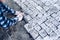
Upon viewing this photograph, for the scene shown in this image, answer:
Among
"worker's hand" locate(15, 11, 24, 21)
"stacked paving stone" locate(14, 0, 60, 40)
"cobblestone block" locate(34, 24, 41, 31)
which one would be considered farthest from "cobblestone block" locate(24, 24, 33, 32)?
"worker's hand" locate(15, 11, 24, 21)

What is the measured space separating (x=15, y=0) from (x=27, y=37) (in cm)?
153

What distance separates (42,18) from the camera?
154 inches

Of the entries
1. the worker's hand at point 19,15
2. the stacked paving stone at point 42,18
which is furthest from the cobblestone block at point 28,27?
the worker's hand at point 19,15

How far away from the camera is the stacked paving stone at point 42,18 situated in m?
3.59

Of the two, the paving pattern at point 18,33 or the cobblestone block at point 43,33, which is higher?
the cobblestone block at point 43,33

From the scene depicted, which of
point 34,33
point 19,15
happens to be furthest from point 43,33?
point 19,15

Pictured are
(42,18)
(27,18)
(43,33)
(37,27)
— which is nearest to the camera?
(43,33)

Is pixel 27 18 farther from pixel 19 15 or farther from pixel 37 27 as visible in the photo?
pixel 37 27

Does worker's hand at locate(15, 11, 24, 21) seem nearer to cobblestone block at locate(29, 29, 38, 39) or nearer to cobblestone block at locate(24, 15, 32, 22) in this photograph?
cobblestone block at locate(24, 15, 32, 22)

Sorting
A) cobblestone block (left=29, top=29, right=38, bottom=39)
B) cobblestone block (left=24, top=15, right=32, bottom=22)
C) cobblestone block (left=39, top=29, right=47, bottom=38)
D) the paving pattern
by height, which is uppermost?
cobblestone block (left=24, top=15, right=32, bottom=22)

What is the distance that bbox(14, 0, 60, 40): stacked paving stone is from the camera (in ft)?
11.8

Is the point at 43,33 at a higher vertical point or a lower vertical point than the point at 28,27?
higher

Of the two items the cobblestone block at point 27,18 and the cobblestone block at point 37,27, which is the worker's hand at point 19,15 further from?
the cobblestone block at point 37,27

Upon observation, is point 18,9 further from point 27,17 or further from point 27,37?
point 27,37
